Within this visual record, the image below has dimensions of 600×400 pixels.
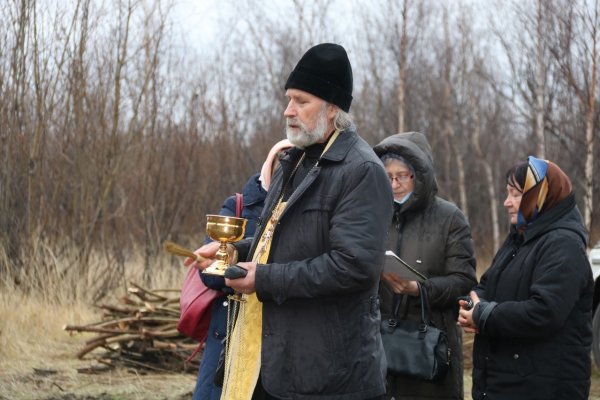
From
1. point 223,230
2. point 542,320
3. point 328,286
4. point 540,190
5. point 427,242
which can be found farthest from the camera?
point 427,242

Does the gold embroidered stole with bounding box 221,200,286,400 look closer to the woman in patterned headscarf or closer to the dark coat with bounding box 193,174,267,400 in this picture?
the dark coat with bounding box 193,174,267,400

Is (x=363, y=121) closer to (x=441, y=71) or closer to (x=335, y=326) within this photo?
(x=441, y=71)

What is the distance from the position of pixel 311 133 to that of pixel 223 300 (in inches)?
51.0

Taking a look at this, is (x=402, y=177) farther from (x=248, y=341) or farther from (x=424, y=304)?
(x=248, y=341)

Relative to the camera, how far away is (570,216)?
155 inches

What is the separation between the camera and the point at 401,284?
4328mm

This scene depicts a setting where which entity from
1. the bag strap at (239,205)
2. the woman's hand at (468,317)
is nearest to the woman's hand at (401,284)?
the woman's hand at (468,317)

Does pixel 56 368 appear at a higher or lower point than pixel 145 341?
lower

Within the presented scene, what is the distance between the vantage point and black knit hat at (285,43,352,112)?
3.34 meters

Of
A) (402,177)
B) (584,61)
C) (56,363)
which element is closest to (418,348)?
(402,177)

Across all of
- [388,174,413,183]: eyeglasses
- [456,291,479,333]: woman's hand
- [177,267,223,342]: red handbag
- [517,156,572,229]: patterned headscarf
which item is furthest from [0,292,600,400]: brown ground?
[517,156,572,229]: patterned headscarf

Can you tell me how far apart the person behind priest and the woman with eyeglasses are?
0.72 m

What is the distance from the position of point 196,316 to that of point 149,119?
8621 mm

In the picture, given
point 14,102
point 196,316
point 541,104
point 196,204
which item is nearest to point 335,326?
point 196,316
